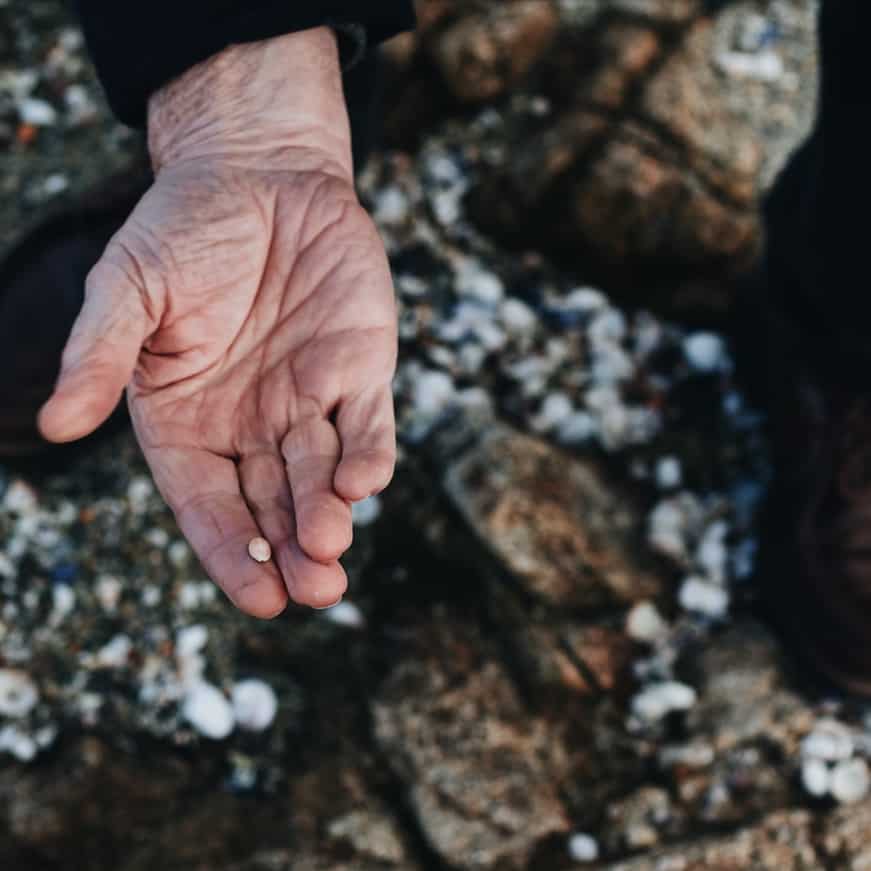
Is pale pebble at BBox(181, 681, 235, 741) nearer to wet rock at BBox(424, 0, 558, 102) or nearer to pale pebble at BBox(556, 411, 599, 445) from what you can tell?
pale pebble at BBox(556, 411, 599, 445)

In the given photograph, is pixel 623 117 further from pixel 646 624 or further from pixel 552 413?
pixel 646 624

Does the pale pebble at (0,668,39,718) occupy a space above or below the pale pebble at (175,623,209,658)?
above

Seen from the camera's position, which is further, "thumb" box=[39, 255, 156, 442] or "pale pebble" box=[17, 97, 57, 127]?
"pale pebble" box=[17, 97, 57, 127]

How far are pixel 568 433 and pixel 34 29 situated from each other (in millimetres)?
2443

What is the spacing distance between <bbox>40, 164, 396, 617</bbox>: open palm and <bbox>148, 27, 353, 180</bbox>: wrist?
82 mm

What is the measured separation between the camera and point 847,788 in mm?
2285

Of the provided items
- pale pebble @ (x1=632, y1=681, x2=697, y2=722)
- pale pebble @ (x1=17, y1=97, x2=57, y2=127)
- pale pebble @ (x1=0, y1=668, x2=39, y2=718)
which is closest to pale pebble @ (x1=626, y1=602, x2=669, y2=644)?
pale pebble @ (x1=632, y1=681, x2=697, y2=722)

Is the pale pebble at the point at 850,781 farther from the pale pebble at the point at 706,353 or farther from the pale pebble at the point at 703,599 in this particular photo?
the pale pebble at the point at 706,353

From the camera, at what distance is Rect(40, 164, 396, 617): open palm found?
1.64 metres

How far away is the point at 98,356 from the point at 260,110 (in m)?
0.76

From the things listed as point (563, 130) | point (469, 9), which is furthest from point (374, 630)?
point (469, 9)

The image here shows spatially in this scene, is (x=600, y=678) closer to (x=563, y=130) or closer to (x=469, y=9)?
(x=563, y=130)

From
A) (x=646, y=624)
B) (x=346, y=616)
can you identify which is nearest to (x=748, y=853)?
(x=646, y=624)

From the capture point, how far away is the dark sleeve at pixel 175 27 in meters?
2.08
